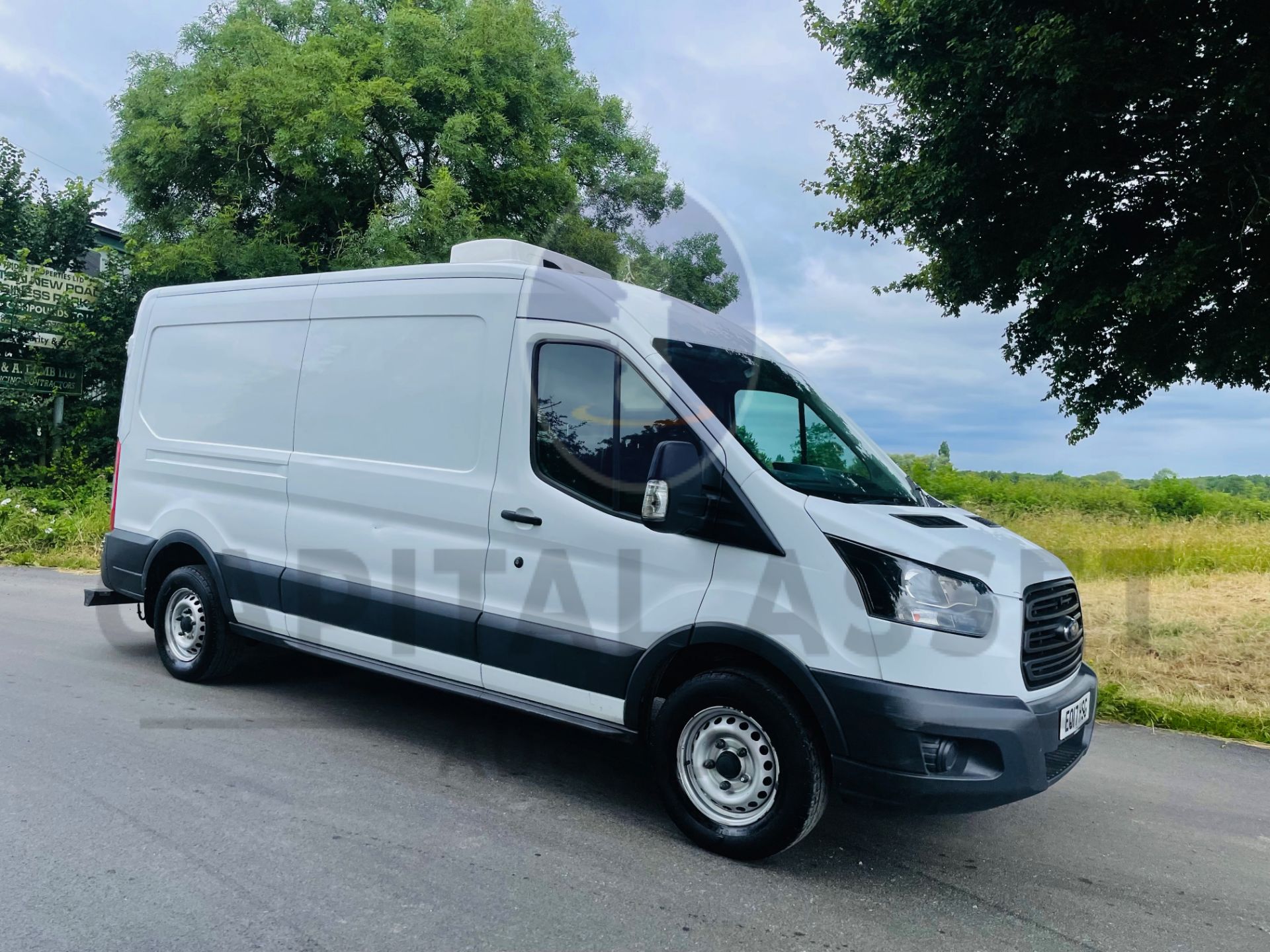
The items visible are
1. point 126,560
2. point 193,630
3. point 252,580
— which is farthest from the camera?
point 126,560

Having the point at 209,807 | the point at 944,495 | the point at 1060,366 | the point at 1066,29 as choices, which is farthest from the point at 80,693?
the point at 944,495

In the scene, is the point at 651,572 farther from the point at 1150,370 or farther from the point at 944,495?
the point at 944,495

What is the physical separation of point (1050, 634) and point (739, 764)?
1386 mm

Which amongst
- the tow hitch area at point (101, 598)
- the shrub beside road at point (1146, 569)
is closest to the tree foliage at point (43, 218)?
the shrub beside road at point (1146, 569)

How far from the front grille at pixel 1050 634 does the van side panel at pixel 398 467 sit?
97.1 inches

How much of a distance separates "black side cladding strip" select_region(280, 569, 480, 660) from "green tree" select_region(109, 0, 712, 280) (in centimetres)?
1233

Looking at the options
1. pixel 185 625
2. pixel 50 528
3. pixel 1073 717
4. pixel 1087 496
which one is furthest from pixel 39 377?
pixel 1087 496

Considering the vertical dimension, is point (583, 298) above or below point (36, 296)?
below

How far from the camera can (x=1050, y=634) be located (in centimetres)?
383

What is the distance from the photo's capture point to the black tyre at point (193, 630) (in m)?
5.98

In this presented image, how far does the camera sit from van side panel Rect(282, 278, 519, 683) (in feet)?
15.2

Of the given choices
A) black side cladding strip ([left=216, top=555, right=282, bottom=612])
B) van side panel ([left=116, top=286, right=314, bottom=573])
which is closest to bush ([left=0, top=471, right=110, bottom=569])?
van side panel ([left=116, top=286, right=314, bottom=573])

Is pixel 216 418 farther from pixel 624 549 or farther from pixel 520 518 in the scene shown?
pixel 624 549

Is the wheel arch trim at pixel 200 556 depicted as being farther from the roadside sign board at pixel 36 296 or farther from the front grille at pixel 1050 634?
the roadside sign board at pixel 36 296
